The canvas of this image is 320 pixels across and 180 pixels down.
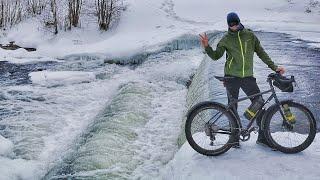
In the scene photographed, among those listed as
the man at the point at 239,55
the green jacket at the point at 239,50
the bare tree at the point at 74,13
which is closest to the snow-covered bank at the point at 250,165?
the man at the point at 239,55

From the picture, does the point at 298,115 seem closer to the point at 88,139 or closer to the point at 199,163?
the point at 199,163

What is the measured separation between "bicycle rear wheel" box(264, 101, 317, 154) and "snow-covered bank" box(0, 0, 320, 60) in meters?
8.05

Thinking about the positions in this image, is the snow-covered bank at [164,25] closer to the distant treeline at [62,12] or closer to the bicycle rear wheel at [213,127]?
the distant treeline at [62,12]

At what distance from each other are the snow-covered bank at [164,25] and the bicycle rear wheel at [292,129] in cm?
805

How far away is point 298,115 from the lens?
5598mm

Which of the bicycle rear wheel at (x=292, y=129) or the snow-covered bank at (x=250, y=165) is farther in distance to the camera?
the bicycle rear wheel at (x=292, y=129)

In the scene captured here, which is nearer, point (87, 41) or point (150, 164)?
point (150, 164)

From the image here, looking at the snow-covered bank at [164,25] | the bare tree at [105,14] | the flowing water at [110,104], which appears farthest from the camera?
the bare tree at [105,14]

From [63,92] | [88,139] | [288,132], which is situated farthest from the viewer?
[63,92]

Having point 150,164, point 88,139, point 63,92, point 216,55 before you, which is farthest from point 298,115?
point 63,92

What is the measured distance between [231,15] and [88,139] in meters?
3.39

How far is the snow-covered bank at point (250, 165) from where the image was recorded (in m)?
5.29

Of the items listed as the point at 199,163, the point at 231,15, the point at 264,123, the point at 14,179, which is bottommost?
the point at 14,179

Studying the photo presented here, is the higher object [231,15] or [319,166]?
[231,15]
